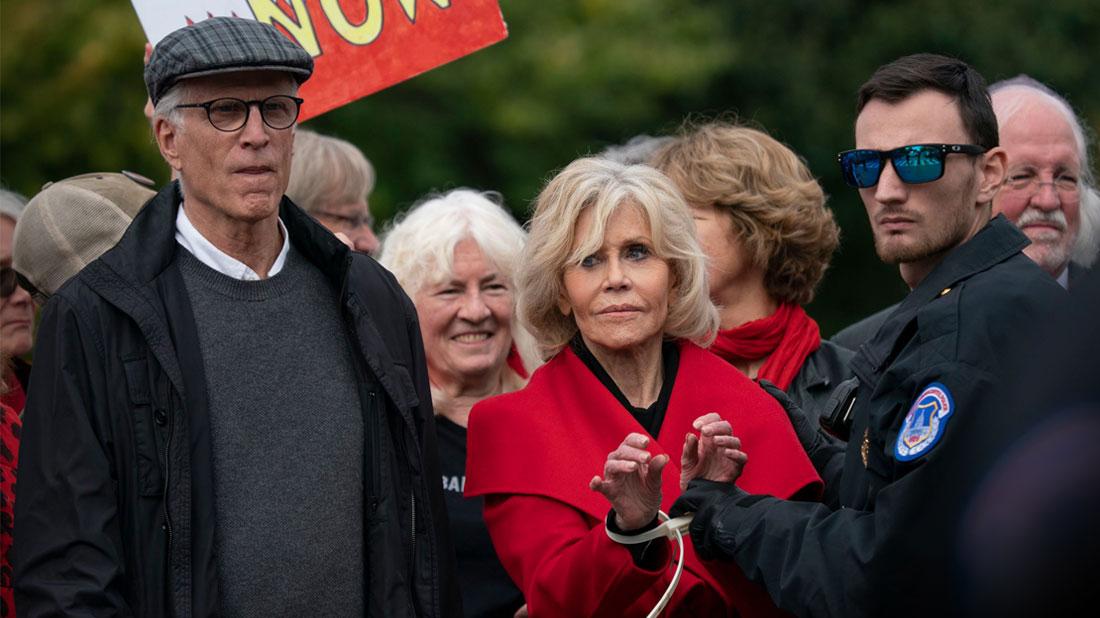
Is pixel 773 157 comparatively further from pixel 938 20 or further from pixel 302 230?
pixel 938 20

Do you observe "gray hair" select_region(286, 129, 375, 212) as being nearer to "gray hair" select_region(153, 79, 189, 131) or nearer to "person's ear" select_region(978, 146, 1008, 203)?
"gray hair" select_region(153, 79, 189, 131)

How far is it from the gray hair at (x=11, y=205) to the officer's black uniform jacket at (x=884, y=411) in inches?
105

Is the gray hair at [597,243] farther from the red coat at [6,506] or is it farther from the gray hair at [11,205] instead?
the gray hair at [11,205]

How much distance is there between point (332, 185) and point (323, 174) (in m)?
0.05

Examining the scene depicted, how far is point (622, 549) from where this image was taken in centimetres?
330

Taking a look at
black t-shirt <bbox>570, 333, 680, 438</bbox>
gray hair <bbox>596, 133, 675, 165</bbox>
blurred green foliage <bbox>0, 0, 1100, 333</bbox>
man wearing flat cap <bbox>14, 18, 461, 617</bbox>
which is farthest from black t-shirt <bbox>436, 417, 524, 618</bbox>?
blurred green foliage <bbox>0, 0, 1100, 333</bbox>

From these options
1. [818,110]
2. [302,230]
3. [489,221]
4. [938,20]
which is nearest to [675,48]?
[818,110]

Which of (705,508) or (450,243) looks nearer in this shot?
(705,508)

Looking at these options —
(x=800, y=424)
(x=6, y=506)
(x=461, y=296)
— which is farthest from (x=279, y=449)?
(x=461, y=296)

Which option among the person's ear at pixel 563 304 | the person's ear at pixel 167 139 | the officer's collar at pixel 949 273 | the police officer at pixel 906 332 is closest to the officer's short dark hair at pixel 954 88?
the police officer at pixel 906 332

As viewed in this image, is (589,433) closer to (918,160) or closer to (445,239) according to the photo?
(918,160)

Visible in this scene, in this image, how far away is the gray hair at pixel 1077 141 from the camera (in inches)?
207

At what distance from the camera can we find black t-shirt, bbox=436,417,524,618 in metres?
4.36

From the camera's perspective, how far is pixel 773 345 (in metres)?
4.55
